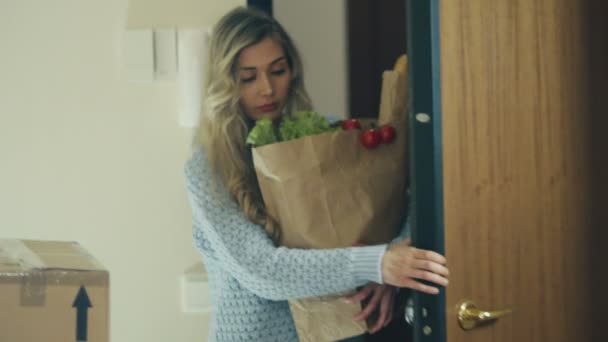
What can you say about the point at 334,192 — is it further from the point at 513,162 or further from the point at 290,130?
the point at 513,162

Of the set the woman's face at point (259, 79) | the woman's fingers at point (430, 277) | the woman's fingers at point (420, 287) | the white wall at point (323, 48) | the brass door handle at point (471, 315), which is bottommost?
the brass door handle at point (471, 315)

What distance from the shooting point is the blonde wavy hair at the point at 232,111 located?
5.12 ft

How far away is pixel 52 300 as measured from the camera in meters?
1.01

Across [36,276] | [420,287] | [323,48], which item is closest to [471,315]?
[420,287]

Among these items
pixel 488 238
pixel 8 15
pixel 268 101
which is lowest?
pixel 488 238

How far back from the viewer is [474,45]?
1.37 m

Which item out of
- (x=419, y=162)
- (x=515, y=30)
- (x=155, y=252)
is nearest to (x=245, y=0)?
(x=155, y=252)

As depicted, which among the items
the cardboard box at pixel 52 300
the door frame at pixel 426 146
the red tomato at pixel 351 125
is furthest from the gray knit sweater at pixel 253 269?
the cardboard box at pixel 52 300

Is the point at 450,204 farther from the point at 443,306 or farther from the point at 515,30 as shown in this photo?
the point at 515,30

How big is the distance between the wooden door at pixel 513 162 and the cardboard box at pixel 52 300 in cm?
52

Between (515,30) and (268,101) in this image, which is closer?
(515,30)

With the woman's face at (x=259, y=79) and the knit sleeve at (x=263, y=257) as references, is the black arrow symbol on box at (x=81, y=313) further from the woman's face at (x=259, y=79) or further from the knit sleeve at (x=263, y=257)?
the woman's face at (x=259, y=79)

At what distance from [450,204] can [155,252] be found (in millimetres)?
1011

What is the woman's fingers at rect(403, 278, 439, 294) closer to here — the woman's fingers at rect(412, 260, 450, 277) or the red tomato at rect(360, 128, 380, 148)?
the woman's fingers at rect(412, 260, 450, 277)
